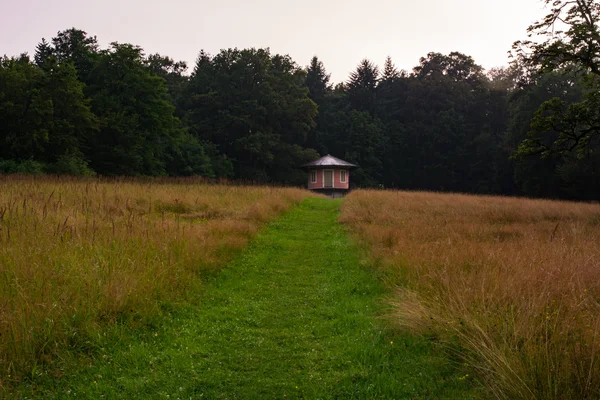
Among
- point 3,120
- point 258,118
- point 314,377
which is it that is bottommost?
point 314,377

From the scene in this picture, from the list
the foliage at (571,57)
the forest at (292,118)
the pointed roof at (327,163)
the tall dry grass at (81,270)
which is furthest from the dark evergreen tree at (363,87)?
the tall dry grass at (81,270)

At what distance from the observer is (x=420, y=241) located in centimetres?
961

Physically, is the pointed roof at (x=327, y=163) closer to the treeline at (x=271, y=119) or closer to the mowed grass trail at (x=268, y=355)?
the treeline at (x=271, y=119)

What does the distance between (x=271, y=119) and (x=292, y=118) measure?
2.77m

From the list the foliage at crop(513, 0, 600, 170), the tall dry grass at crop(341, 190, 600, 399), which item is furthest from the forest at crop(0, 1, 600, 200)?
the tall dry grass at crop(341, 190, 600, 399)

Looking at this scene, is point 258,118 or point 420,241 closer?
point 420,241

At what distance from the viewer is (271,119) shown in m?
54.4

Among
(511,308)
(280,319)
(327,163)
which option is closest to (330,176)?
(327,163)

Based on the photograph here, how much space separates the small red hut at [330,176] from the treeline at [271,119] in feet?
12.5

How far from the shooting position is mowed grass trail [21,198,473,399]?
3857 mm

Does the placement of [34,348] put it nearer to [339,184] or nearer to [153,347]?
[153,347]

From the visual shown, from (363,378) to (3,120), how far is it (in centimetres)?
3663

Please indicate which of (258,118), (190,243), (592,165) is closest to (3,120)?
(258,118)

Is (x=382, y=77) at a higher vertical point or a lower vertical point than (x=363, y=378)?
higher
